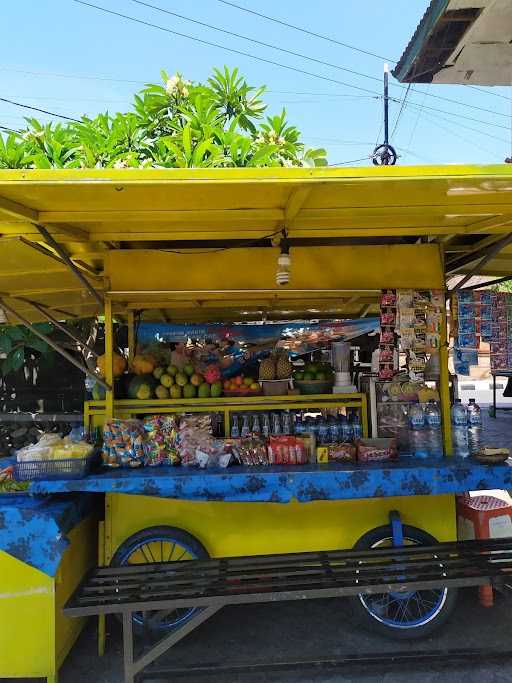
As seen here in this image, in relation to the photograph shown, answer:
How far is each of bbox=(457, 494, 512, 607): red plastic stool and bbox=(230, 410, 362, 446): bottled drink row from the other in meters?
0.98

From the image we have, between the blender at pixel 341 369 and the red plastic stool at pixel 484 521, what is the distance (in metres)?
1.19

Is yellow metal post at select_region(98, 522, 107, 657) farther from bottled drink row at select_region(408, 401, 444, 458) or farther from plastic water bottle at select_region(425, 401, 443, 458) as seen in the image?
plastic water bottle at select_region(425, 401, 443, 458)

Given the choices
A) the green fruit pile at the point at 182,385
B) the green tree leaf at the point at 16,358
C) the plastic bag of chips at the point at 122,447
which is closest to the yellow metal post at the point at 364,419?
the green fruit pile at the point at 182,385

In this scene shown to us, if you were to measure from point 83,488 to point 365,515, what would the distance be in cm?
182

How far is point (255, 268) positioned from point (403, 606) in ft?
8.06

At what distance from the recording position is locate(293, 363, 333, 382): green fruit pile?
4035mm

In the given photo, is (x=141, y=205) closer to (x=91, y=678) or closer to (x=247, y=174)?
(x=247, y=174)

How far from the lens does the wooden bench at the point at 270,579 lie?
272 centimetres

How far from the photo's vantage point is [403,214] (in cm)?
306

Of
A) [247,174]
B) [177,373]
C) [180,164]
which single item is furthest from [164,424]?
[180,164]

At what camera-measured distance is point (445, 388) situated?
3.91 meters

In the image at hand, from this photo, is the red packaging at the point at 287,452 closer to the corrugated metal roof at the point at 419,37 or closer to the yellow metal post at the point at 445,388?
the yellow metal post at the point at 445,388

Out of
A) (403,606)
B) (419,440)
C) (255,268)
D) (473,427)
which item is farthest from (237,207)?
(403,606)

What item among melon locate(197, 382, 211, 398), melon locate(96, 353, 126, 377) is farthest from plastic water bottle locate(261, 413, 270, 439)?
melon locate(96, 353, 126, 377)
